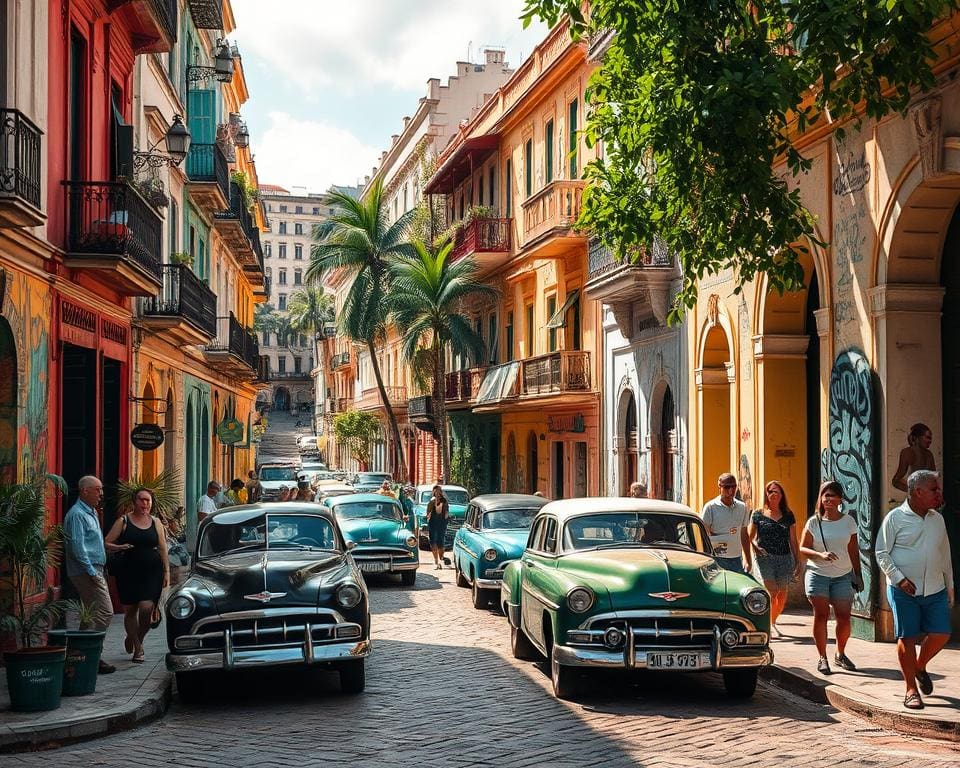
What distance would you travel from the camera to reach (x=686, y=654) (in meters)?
9.04

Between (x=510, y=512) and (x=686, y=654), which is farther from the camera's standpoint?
(x=510, y=512)

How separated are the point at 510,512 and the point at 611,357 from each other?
8.98 m

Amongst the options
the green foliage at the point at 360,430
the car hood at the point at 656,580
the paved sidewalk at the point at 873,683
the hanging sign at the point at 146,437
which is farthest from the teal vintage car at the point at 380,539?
the green foliage at the point at 360,430

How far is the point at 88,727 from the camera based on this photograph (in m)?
8.52

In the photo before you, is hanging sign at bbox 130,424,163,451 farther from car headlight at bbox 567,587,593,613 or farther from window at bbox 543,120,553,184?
window at bbox 543,120,553,184

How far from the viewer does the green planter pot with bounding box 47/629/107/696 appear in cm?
941

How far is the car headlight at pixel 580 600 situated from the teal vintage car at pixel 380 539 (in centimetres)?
948

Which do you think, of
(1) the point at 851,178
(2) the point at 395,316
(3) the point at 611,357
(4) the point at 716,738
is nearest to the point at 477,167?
(2) the point at 395,316

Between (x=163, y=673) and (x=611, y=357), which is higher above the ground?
(x=611, y=357)

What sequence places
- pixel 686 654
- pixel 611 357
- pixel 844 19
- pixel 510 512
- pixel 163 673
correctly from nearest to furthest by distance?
pixel 686 654
pixel 844 19
pixel 163 673
pixel 510 512
pixel 611 357

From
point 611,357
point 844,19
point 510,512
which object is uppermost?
point 844,19

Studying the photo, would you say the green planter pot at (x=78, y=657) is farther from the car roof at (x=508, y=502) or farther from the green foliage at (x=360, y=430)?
the green foliage at (x=360, y=430)

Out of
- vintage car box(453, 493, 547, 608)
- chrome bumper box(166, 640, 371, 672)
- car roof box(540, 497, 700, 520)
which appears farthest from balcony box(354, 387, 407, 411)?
chrome bumper box(166, 640, 371, 672)

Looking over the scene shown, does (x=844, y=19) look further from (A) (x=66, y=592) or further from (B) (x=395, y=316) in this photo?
(B) (x=395, y=316)
